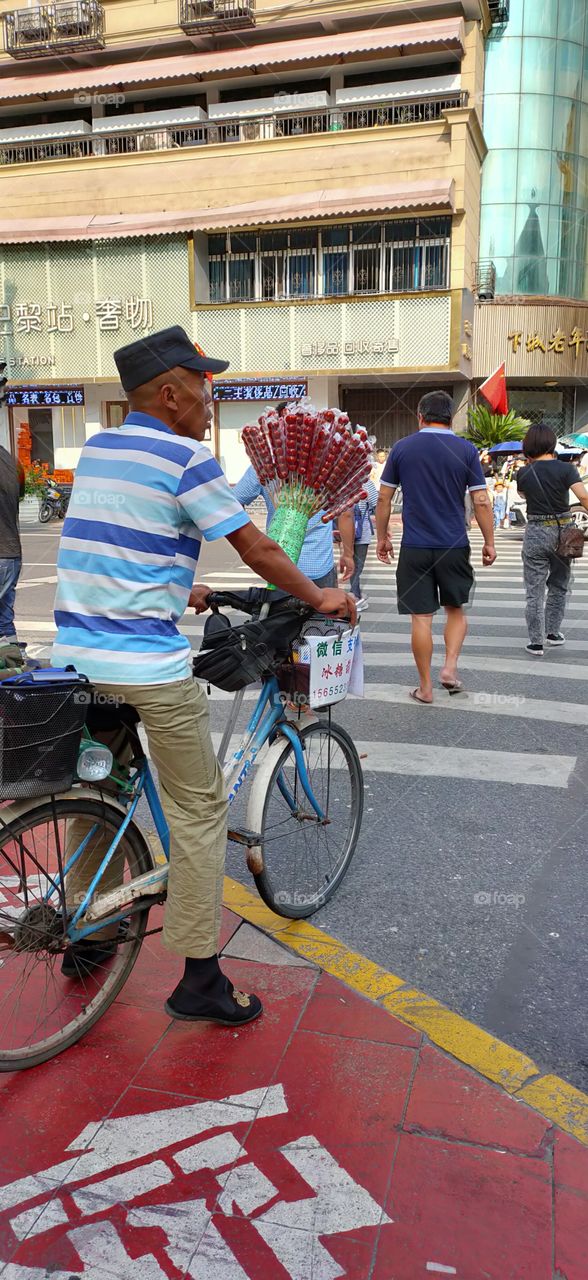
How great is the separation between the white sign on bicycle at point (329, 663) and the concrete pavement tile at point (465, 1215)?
130 centimetres

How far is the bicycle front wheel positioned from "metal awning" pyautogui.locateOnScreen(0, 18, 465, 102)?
27324mm

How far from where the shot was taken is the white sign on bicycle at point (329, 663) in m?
3.01

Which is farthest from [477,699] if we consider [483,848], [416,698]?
[483,848]

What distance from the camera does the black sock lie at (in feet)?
8.62

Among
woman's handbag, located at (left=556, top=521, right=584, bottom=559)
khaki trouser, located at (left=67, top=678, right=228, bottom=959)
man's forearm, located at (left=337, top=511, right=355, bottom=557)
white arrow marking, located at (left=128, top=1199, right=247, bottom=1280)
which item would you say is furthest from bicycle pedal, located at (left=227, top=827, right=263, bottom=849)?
woman's handbag, located at (left=556, top=521, right=584, bottom=559)

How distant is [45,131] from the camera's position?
29.9m

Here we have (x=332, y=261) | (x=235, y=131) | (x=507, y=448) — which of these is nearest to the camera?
(x=507, y=448)

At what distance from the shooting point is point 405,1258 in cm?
190

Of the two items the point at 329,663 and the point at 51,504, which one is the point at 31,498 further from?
the point at 329,663

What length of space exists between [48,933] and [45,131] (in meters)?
32.7

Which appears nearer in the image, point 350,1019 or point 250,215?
point 350,1019

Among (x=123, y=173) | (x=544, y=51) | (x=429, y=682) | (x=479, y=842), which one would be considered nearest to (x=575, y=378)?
(x=544, y=51)

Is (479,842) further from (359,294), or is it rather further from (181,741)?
(359,294)

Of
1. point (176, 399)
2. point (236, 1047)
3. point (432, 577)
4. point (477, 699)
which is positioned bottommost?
point (477, 699)
